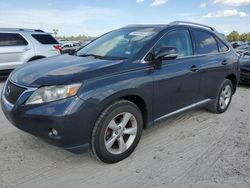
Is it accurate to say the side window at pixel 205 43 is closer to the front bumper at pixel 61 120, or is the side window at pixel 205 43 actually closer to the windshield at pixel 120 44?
the windshield at pixel 120 44

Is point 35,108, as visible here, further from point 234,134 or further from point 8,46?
point 8,46

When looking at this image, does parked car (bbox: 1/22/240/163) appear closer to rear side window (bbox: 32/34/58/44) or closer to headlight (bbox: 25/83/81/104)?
headlight (bbox: 25/83/81/104)

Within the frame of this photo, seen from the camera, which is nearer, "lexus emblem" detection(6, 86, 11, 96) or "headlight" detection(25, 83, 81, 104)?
"headlight" detection(25, 83, 81, 104)

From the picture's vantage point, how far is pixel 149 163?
3348mm

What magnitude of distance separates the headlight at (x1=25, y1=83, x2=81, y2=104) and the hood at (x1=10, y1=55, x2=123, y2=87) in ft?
0.18

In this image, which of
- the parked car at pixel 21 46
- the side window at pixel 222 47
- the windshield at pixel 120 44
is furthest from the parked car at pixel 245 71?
the parked car at pixel 21 46

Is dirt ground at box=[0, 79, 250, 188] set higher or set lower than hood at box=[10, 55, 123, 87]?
lower

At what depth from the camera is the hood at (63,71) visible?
2.93m

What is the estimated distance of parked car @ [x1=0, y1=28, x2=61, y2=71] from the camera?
8.59 m

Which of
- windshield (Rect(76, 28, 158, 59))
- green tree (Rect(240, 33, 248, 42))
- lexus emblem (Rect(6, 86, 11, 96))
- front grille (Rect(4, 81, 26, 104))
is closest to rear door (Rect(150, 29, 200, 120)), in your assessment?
windshield (Rect(76, 28, 158, 59))

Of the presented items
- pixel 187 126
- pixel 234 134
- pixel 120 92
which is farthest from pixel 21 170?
pixel 234 134

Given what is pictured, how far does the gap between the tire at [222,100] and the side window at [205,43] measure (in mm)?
728

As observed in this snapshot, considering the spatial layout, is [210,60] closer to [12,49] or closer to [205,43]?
[205,43]

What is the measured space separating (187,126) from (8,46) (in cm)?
660
